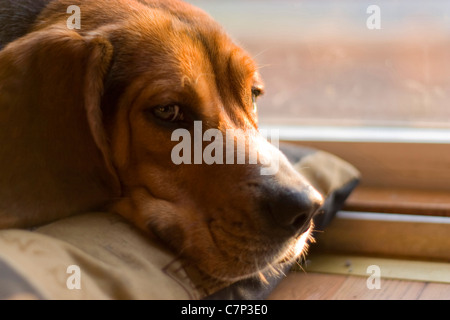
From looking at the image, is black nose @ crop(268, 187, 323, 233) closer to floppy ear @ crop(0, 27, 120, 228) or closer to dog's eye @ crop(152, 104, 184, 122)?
dog's eye @ crop(152, 104, 184, 122)

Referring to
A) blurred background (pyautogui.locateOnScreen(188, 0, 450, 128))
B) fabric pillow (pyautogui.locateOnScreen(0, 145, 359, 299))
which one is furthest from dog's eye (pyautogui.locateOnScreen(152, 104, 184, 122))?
blurred background (pyautogui.locateOnScreen(188, 0, 450, 128))

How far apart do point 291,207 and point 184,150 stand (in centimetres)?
31

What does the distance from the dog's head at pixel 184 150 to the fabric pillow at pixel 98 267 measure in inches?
2.1

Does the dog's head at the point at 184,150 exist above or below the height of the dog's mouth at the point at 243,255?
above

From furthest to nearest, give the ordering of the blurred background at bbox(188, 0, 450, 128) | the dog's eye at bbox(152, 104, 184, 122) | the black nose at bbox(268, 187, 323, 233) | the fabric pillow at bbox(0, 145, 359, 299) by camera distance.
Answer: the blurred background at bbox(188, 0, 450, 128)
the dog's eye at bbox(152, 104, 184, 122)
the black nose at bbox(268, 187, 323, 233)
the fabric pillow at bbox(0, 145, 359, 299)

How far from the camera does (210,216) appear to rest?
1.39 meters

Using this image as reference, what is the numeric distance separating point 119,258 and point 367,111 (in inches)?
65.3

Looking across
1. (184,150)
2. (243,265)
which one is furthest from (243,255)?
(184,150)

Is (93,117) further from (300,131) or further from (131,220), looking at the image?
(300,131)

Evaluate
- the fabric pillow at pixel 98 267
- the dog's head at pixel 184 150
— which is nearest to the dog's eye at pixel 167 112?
the dog's head at pixel 184 150

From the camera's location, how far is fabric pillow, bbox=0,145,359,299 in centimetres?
109

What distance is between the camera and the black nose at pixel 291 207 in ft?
4.30

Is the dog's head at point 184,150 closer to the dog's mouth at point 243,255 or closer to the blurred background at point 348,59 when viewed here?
the dog's mouth at point 243,255

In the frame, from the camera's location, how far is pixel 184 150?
1.44 meters
